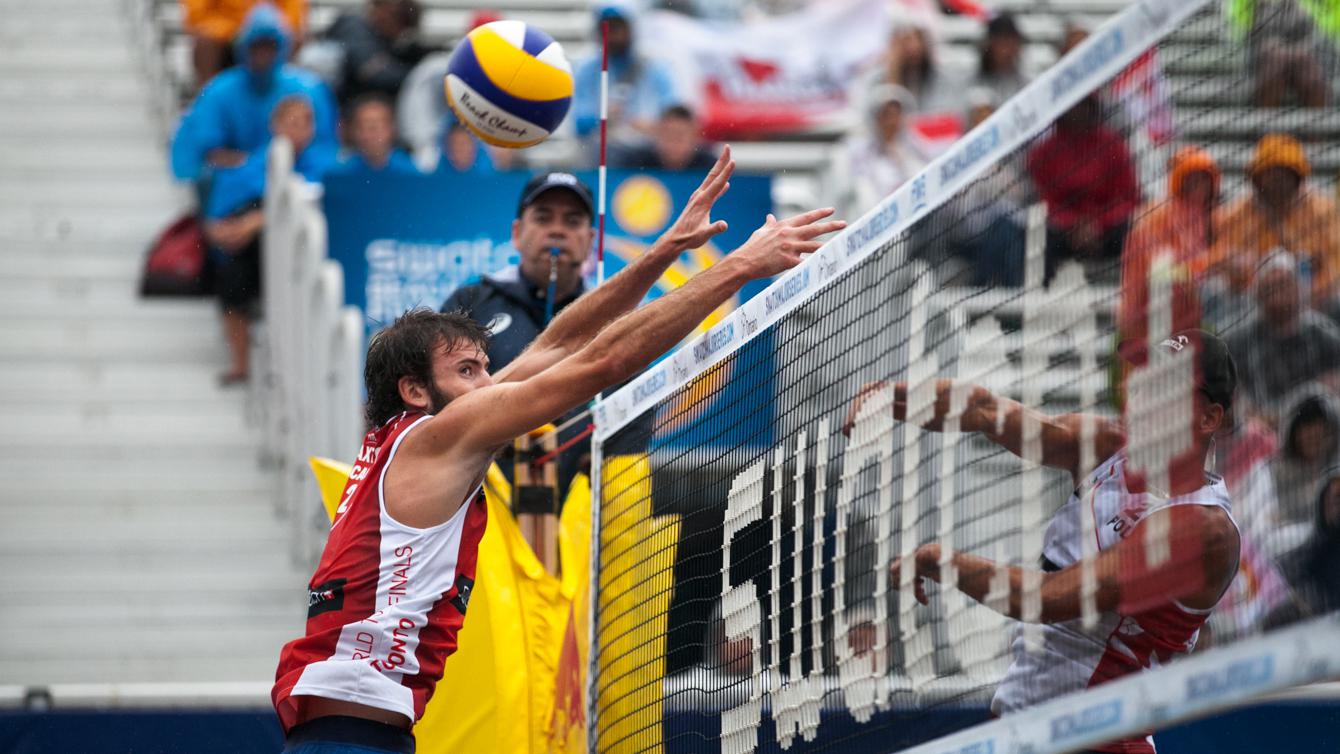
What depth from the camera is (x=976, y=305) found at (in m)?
5.67

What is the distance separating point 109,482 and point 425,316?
5855mm

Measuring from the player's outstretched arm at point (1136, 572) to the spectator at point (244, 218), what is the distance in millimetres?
6949

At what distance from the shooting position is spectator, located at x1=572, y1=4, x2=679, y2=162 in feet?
38.7

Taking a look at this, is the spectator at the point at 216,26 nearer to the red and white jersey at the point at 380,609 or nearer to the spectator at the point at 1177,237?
the red and white jersey at the point at 380,609

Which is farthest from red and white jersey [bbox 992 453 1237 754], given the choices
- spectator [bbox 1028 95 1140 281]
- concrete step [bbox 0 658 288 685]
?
concrete step [bbox 0 658 288 685]

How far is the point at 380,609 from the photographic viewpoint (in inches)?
194

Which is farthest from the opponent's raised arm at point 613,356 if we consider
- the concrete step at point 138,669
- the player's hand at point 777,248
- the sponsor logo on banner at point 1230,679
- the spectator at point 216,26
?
the spectator at point 216,26

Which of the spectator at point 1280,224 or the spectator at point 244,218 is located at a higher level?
the spectator at point 244,218

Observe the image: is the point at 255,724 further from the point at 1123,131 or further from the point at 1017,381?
the point at 1123,131

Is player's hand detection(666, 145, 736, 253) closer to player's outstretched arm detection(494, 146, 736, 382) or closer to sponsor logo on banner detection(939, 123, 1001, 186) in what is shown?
player's outstretched arm detection(494, 146, 736, 382)

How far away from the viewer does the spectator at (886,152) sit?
38.8 ft

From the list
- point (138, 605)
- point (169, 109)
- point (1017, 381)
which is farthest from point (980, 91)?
point (1017, 381)

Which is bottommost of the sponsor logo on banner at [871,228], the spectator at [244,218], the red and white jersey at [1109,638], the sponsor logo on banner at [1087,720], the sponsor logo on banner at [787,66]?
the sponsor logo on banner at [1087,720]

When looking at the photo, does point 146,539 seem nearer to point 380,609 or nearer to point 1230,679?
point 380,609
